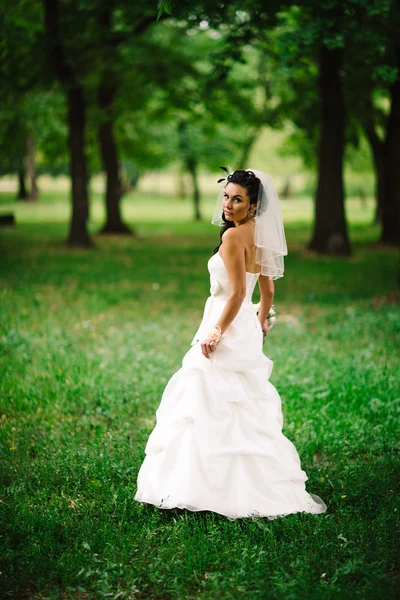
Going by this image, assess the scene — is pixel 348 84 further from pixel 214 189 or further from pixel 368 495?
pixel 214 189

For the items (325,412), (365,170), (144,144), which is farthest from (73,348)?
(365,170)

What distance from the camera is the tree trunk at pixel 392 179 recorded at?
70.6ft

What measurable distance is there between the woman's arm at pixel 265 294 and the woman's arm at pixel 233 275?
0.43 m

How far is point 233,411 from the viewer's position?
4422 millimetres

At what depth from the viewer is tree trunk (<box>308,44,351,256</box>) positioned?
704 inches

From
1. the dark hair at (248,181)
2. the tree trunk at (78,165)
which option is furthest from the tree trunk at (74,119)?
the dark hair at (248,181)

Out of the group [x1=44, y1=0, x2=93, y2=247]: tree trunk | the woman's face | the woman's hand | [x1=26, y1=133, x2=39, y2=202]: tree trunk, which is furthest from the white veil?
[x1=26, y1=133, x2=39, y2=202]: tree trunk

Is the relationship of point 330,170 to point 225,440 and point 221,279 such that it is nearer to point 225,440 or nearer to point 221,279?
point 221,279

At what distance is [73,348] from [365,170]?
38.1 m

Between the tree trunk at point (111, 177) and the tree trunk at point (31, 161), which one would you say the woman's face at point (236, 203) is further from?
the tree trunk at point (31, 161)

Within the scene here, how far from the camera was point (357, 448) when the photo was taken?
5.55 m

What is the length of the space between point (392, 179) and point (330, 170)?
16.6 ft

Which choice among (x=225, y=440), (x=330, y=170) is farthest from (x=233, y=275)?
(x=330, y=170)

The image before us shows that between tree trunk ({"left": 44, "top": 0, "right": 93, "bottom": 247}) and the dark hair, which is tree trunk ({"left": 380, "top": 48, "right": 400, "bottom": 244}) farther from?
the dark hair
